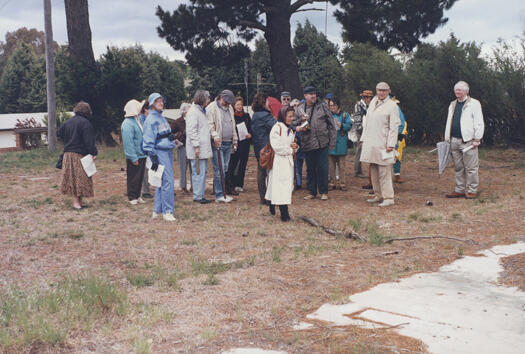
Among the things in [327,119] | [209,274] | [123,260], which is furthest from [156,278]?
[327,119]

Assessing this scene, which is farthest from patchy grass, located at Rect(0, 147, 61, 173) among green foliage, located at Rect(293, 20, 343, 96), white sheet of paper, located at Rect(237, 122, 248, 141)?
green foliage, located at Rect(293, 20, 343, 96)

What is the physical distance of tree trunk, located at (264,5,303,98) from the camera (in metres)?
17.8

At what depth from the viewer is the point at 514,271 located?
5848mm

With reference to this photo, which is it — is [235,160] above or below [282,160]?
below

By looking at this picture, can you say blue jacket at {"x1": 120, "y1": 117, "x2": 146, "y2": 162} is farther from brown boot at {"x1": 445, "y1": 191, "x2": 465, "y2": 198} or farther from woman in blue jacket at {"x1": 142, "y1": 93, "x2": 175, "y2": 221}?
brown boot at {"x1": 445, "y1": 191, "x2": 465, "y2": 198}

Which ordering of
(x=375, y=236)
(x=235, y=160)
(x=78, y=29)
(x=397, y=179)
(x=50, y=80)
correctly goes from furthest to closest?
1. (x=78, y=29)
2. (x=50, y=80)
3. (x=397, y=179)
4. (x=235, y=160)
5. (x=375, y=236)

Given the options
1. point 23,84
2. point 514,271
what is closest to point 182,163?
point 514,271

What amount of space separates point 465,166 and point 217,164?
4.28 m

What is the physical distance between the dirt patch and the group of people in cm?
336

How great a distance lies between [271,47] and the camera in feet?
59.4

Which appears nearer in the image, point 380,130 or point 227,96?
point 380,130

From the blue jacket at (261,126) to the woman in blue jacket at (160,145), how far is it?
183 centimetres

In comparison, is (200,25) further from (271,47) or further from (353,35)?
(353,35)

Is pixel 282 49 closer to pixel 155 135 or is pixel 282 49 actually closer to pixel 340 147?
pixel 340 147
